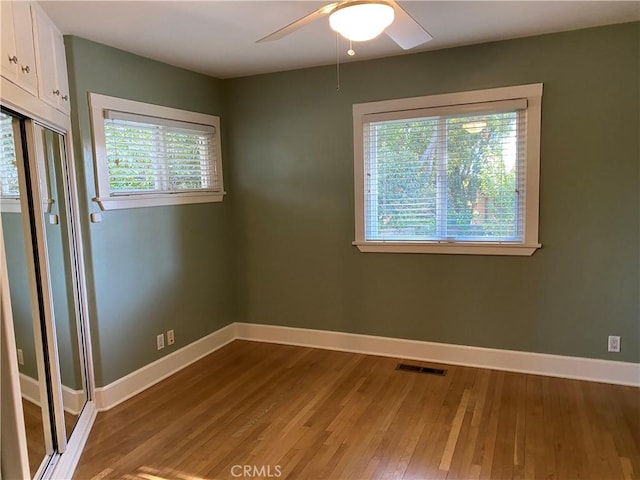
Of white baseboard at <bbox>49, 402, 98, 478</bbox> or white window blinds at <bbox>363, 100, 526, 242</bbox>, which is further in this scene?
white window blinds at <bbox>363, 100, 526, 242</bbox>

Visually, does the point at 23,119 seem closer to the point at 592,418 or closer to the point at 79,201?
the point at 79,201

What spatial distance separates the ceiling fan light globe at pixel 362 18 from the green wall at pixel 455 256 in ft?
5.51

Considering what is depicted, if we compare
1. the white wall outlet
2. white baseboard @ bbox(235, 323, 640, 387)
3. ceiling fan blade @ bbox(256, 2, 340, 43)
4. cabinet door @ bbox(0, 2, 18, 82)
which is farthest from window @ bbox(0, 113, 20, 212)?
the white wall outlet

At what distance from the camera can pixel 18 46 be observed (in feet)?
6.98

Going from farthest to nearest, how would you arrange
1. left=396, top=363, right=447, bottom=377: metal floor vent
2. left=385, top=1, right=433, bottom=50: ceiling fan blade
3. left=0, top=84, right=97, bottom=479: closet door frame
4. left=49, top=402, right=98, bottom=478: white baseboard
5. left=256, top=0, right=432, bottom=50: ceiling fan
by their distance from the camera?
left=396, top=363, right=447, bottom=377: metal floor vent
left=49, top=402, right=98, bottom=478: white baseboard
left=385, top=1, right=433, bottom=50: ceiling fan blade
left=0, top=84, right=97, bottom=479: closet door frame
left=256, top=0, right=432, bottom=50: ceiling fan

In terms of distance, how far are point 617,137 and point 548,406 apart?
183 cm

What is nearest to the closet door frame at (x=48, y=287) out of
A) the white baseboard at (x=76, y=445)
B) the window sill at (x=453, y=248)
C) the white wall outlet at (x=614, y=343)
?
the white baseboard at (x=76, y=445)

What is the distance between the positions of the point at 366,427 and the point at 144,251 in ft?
6.65

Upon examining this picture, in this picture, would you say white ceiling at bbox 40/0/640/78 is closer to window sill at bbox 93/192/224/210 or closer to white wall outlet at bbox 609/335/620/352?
window sill at bbox 93/192/224/210

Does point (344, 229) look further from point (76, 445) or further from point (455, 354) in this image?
point (76, 445)

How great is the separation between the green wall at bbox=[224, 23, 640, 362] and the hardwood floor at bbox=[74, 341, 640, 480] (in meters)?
0.47

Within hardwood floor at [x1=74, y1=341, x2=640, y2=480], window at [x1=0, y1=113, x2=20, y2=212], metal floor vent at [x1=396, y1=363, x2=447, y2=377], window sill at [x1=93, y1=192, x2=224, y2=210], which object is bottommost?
hardwood floor at [x1=74, y1=341, x2=640, y2=480]

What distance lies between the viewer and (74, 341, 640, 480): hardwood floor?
2393mm

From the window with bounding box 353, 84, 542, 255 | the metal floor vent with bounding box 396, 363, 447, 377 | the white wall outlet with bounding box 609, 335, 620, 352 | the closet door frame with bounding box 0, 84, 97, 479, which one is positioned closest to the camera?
the closet door frame with bounding box 0, 84, 97, 479
